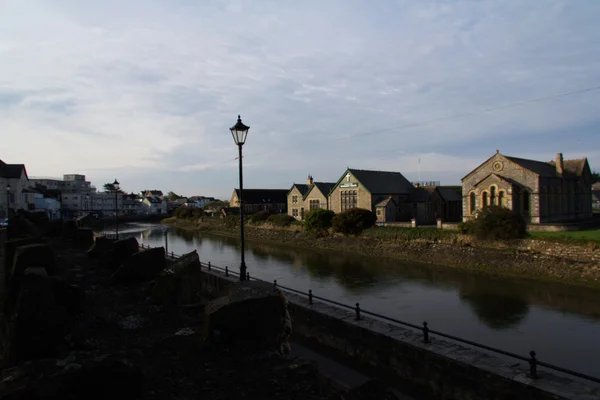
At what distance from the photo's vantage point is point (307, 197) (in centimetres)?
Result: 6206

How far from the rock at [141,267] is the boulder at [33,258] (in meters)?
2.11

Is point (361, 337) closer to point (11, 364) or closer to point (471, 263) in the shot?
point (11, 364)

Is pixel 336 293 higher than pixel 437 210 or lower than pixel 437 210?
lower

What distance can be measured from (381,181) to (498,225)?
25.1 meters

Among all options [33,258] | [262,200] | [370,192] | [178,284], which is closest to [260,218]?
[370,192]

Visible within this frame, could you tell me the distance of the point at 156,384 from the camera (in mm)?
6062

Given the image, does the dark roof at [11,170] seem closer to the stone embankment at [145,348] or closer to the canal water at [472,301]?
the canal water at [472,301]

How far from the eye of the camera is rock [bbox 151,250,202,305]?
1152cm

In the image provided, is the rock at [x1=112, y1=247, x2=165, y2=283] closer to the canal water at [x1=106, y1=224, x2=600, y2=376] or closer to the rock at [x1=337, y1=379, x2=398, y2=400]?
the canal water at [x1=106, y1=224, x2=600, y2=376]

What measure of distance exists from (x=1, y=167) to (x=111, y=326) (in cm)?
6138

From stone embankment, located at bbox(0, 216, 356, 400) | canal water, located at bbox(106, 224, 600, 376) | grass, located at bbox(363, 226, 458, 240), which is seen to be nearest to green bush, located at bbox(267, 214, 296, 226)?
grass, located at bbox(363, 226, 458, 240)

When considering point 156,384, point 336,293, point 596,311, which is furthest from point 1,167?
point 596,311

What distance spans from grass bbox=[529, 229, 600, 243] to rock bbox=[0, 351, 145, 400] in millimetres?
27911

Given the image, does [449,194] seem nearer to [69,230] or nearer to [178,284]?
[69,230]
